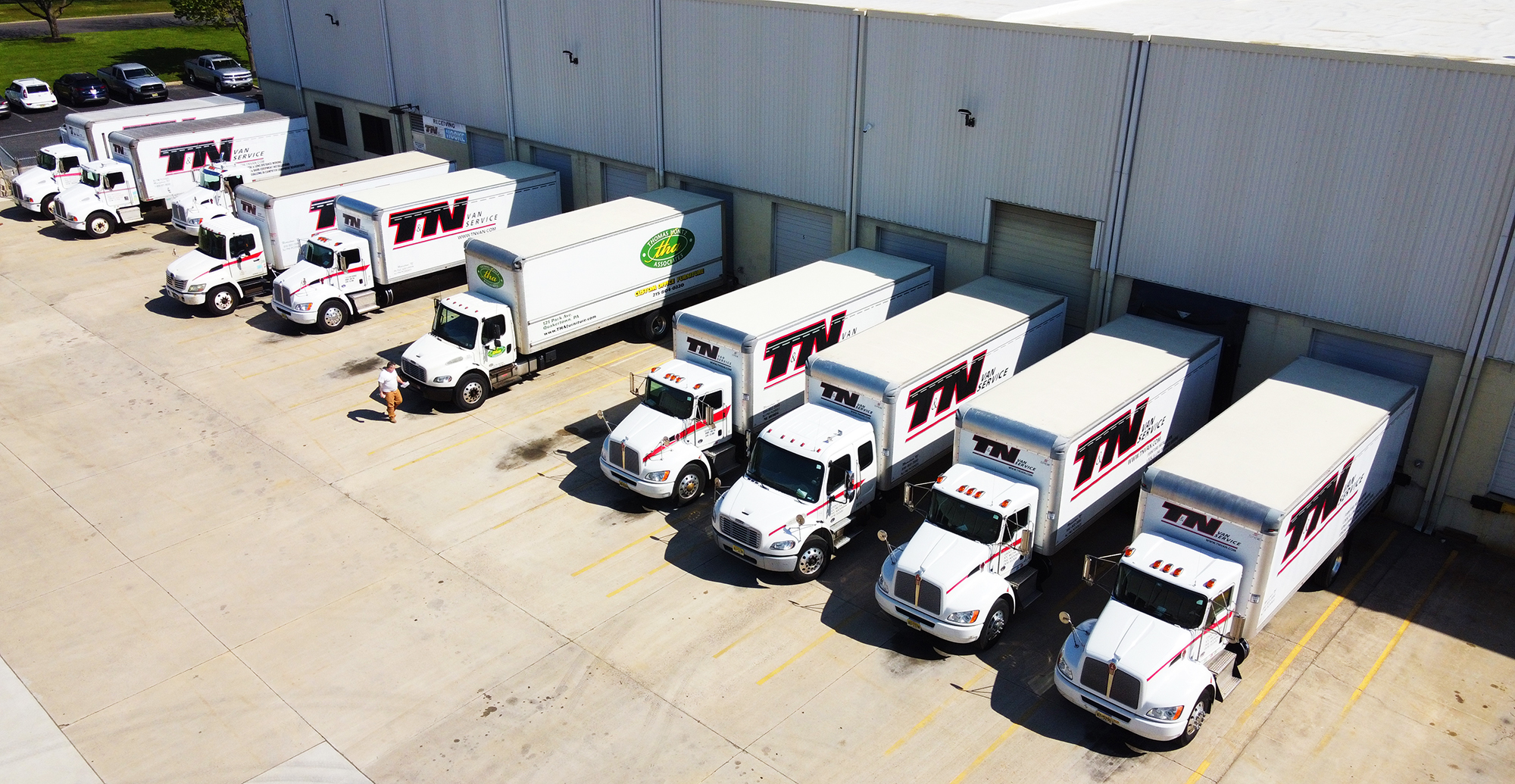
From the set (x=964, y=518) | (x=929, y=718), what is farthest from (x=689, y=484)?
(x=929, y=718)

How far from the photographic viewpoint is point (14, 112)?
53188 millimetres

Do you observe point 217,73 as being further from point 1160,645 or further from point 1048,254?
point 1160,645

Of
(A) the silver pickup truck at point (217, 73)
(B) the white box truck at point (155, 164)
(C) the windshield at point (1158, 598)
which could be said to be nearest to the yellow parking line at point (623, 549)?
(C) the windshield at point (1158, 598)

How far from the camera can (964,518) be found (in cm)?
1706

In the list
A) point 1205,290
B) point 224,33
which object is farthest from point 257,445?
point 224,33

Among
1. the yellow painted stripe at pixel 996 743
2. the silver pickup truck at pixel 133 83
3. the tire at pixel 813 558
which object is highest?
the silver pickup truck at pixel 133 83

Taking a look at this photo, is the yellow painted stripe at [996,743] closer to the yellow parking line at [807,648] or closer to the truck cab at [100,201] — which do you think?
the yellow parking line at [807,648]

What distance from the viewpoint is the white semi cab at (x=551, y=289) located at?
81.6ft

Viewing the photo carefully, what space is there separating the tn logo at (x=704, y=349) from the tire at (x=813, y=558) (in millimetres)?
4824

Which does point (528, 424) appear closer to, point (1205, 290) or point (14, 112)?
point (1205, 290)

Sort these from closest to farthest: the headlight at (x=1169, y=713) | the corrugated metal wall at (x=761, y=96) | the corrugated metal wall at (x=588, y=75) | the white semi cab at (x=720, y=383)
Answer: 1. the headlight at (x=1169, y=713)
2. the white semi cab at (x=720, y=383)
3. the corrugated metal wall at (x=761, y=96)
4. the corrugated metal wall at (x=588, y=75)

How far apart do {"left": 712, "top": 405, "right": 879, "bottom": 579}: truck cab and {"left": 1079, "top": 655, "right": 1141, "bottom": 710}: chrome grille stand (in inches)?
204

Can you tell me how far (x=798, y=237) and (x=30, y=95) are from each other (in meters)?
44.3

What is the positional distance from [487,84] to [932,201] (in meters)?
18.1
